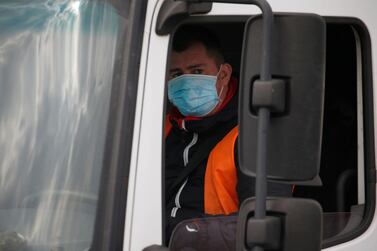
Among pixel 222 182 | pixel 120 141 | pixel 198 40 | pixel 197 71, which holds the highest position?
pixel 198 40

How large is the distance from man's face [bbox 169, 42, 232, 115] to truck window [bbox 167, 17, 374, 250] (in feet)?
0.40

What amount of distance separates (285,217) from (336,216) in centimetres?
73

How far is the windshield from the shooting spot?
205 cm

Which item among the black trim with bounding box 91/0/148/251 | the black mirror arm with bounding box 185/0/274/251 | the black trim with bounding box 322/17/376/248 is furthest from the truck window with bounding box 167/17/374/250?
the black mirror arm with bounding box 185/0/274/251

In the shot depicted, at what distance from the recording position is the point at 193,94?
2.50 metres

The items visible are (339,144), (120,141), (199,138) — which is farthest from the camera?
(339,144)

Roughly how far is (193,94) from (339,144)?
742mm

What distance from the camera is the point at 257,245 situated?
1.76 m

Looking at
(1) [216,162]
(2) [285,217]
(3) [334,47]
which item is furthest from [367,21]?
(2) [285,217]

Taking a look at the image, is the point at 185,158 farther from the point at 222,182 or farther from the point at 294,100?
the point at 294,100

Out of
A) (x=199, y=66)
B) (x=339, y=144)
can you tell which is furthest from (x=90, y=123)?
(x=339, y=144)

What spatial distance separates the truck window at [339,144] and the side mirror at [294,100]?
0.47 metres

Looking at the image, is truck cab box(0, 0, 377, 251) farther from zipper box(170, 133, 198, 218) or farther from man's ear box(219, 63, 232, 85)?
man's ear box(219, 63, 232, 85)

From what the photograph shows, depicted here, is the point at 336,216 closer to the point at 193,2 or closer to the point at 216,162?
the point at 216,162
